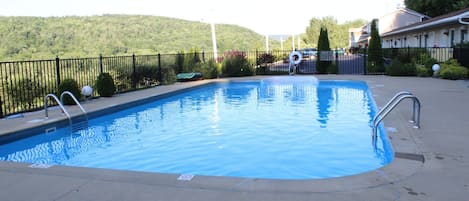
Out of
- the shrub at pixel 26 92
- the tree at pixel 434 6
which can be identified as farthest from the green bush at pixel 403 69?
the tree at pixel 434 6

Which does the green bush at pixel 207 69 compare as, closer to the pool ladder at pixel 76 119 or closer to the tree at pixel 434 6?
the pool ladder at pixel 76 119

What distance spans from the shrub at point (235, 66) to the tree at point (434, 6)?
18239 mm

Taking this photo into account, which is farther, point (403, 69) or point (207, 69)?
point (207, 69)

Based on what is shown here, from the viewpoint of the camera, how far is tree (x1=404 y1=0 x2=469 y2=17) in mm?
30481

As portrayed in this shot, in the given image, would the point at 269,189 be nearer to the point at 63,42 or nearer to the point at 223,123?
the point at 223,123

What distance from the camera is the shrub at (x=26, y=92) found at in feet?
31.9

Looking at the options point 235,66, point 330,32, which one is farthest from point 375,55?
point 330,32

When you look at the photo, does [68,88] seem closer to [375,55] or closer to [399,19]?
[375,55]

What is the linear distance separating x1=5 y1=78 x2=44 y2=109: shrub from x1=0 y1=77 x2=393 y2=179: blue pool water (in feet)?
7.66

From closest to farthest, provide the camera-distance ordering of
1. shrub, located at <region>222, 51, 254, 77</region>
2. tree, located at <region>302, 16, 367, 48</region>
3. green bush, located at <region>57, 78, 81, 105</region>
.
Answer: green bush, located at <region>57, 78, 81, 105</region> → shrub, located at <region>222, 51, 254, 77</region> → tree, located at <region>302, 16, 367, 48</region>

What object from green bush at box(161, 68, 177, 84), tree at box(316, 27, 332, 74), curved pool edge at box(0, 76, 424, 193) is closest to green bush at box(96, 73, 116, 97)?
green bush at box(161, 68, 177, 84)

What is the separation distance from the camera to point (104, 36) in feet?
125

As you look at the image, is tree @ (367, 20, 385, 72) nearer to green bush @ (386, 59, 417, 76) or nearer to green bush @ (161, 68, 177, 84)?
green bush @ (386, 59, 417, 76)

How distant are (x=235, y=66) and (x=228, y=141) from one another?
39.7ft
